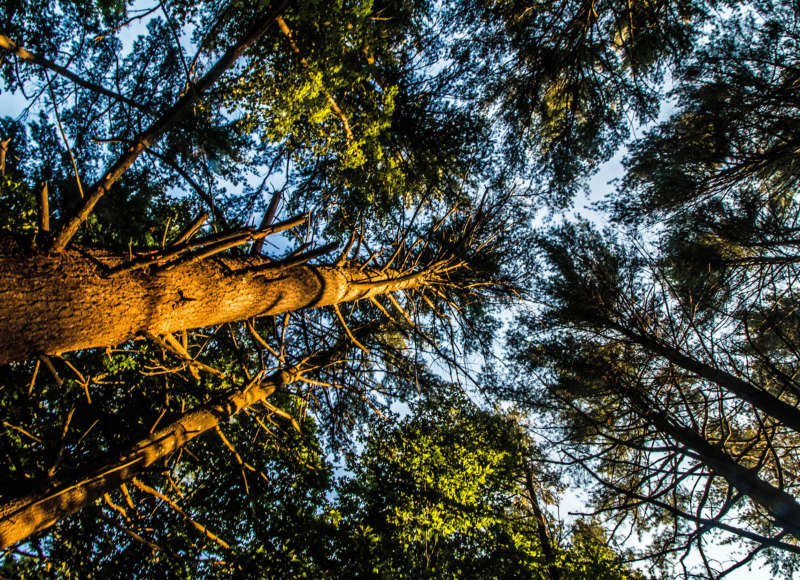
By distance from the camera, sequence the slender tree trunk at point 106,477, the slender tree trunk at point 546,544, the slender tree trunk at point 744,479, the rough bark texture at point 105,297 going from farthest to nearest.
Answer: the slender tree trunk at point 546,544
the slender tree trunk at point 744,479
the slender tree trunk at point 106,477
the rough bark texture at point 105,297

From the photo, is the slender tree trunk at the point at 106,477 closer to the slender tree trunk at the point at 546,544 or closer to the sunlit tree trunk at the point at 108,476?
the sunlit tree trunk at the point at 108,476

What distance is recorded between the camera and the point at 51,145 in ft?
16.7

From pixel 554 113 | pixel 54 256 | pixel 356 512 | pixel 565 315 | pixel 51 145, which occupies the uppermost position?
pixel 554 113

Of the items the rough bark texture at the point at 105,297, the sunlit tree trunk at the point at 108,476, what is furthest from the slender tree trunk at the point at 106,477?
the rough bark texture at the point at 105,297

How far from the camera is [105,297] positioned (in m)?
1.31

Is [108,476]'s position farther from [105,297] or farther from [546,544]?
[546,544]

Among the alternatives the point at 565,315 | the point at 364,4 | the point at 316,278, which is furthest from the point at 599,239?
the point at 316,278

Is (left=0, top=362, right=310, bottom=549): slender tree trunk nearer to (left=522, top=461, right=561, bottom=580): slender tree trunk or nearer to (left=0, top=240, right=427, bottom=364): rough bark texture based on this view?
(left=0, top=240, right=427, bottom=364): rough bark texture

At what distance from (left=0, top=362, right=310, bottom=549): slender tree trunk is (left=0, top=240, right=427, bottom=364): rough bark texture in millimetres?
928

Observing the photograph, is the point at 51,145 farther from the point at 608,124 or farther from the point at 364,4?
the point at 608,124

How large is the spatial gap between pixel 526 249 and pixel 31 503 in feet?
24.8

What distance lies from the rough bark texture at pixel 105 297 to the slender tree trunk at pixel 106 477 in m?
0.93

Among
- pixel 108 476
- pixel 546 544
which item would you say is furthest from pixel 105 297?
pixel 546 544

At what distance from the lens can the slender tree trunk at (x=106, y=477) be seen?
1.96 meters
